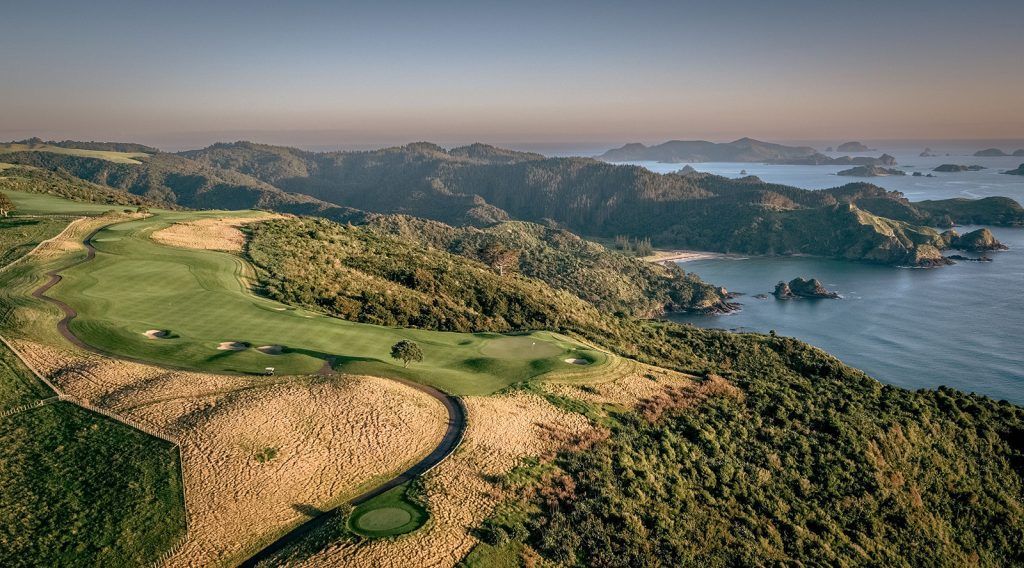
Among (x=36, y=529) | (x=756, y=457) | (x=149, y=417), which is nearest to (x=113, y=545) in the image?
(x=36, y=529)

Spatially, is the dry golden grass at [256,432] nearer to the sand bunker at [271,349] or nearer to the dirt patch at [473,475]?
the dirt patch at [473,475]

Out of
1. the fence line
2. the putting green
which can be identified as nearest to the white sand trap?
the fence line

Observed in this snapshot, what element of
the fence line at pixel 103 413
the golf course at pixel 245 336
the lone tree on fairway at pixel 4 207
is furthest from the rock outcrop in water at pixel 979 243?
the lone tree on fairway at pixel 4 207

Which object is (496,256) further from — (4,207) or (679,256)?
(679,256)

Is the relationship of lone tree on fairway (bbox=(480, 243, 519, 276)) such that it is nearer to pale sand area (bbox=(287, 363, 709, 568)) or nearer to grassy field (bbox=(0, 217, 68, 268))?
grassy field (bbox=(0, 217, 68, 268))

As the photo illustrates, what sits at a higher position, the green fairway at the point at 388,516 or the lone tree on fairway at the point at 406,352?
the lone tree on fairway at the point at 406,352

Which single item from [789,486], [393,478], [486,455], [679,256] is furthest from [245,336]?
[679,256]
